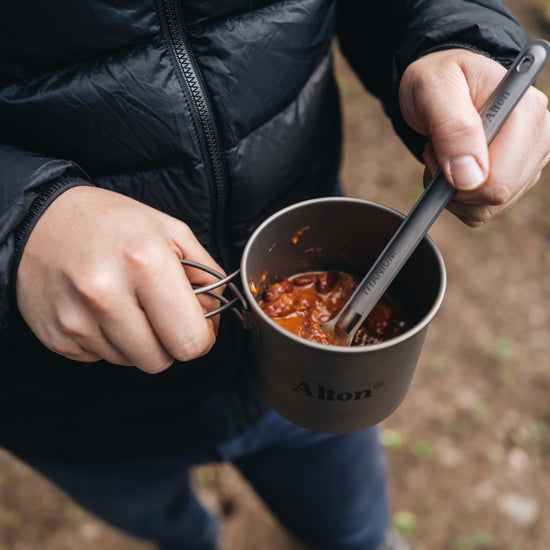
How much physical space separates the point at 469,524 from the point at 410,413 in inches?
22.5

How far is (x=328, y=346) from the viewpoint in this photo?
0.78 m

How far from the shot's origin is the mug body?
82 cm

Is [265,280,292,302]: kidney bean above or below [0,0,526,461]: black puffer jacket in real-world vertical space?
below

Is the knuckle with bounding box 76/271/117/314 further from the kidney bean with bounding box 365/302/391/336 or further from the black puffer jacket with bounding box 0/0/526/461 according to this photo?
the kidney bean with bounding box 365/302/391/336

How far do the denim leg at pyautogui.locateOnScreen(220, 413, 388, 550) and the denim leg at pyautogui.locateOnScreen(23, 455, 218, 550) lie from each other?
0.22 metres

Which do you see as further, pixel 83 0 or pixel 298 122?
pixel 298 122

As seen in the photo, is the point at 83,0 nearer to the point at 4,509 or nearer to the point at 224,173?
the point at 224,173

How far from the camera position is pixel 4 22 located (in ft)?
2.92

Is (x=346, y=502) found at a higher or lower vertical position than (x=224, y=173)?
lower

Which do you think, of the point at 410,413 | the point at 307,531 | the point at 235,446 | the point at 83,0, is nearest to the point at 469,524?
the point at 410,413

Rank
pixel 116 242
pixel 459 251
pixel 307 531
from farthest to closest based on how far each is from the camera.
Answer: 1. pixel 459 251
2. pixel 307 531
3. pixel 116 242

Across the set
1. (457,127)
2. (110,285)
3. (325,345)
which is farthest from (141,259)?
(457,127)

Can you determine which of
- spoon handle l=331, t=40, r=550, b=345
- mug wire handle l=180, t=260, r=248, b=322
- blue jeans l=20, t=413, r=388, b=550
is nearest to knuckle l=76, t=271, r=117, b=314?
mug wire handle l=180, t=260, r=248, b=322

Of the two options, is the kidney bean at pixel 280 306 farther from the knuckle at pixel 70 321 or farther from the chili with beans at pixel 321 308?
the knuckle at pixel 70 321
